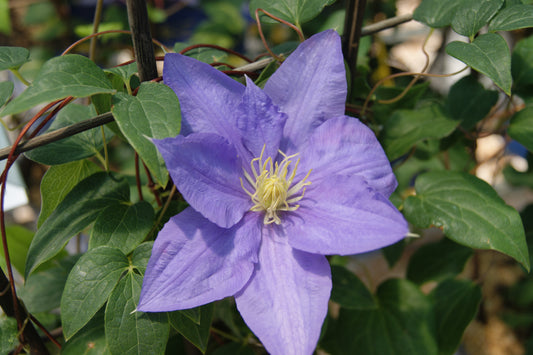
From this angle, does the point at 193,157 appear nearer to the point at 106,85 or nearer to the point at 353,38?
the point at 106,85

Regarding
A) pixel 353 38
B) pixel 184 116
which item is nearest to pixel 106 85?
pixel 184 116

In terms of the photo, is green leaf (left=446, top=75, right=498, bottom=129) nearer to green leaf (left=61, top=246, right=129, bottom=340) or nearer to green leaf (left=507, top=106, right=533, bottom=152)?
green leaf (left=507, top=106, right=533, bottom=152)

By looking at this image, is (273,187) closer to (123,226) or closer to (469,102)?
(123,226)

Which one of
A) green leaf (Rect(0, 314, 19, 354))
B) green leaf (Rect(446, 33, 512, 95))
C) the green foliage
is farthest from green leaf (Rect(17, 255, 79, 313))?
green leaf (Rect(446, 33, 512, 95))

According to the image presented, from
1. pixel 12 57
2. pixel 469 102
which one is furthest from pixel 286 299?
pixel 469 102

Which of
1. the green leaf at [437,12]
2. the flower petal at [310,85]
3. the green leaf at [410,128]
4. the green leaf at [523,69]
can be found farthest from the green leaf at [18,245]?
the green leaf at [523,69]
